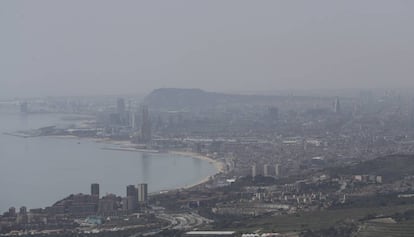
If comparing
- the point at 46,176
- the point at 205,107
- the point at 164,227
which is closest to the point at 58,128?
the point at 205,107

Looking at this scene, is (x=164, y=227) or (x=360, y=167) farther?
(x=360, y=167)

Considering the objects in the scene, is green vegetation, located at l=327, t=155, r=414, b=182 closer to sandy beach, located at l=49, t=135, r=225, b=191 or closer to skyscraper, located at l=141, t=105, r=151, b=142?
sandy beach, located at l=49, t=135, r=225, b=191

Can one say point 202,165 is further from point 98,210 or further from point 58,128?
point 58,128

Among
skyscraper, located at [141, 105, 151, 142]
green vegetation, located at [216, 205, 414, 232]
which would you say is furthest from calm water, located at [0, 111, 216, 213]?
green vegetation, located at [216, 205, 414, 232]

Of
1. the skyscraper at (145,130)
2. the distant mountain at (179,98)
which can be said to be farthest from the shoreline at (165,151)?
the distant mountain at (179,98)

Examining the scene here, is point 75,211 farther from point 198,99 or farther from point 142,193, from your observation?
point 198,99

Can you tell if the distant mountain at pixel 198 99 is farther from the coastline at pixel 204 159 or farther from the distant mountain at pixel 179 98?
the coastline at pixel 204 159

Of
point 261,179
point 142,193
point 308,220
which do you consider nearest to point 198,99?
point 261,179
